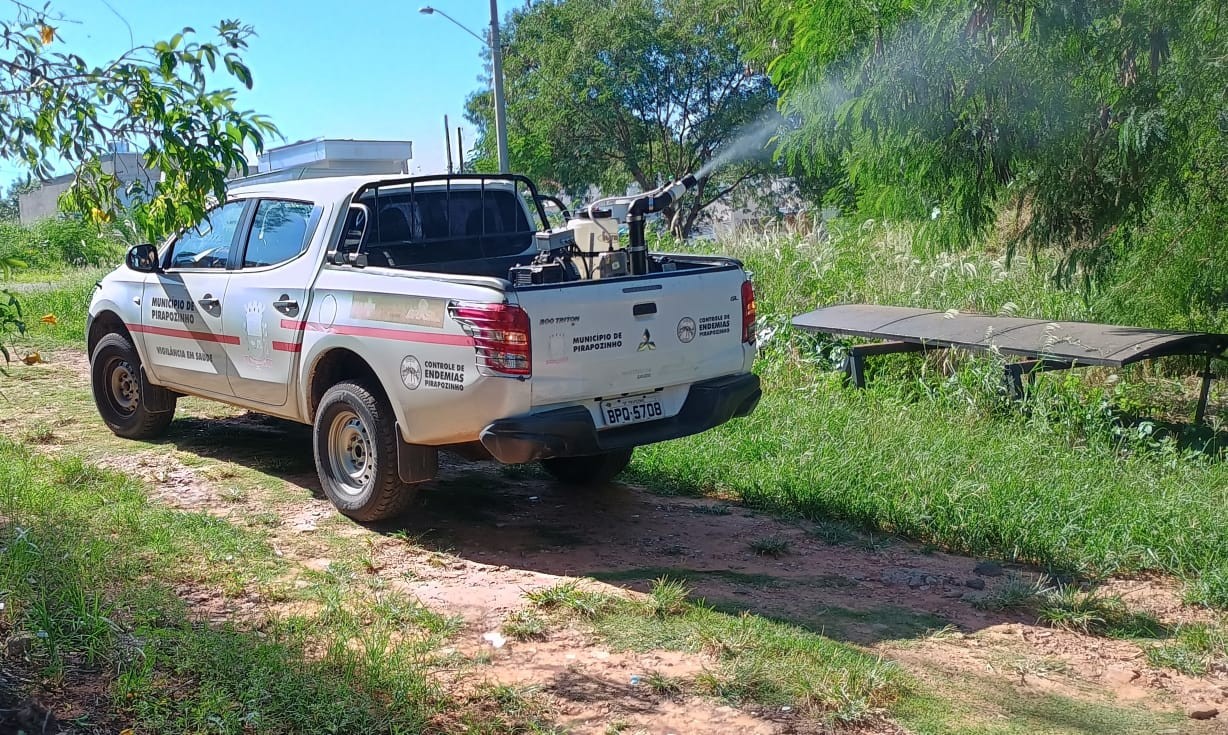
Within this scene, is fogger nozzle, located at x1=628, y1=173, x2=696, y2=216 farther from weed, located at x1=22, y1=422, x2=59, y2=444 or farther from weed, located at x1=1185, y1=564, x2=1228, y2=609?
weed, located at x1=22, y1=422, x2=59, y2=444

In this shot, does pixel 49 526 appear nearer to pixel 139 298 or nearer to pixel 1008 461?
pixel 139 298

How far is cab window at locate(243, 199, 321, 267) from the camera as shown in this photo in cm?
695

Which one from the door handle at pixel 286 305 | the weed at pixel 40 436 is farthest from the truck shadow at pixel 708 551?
the weed at pixel 40 436

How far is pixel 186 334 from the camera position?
25.2ft

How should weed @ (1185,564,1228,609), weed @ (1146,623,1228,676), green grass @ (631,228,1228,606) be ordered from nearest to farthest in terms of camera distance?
weed @ (1146,623,1228,676) < weed @ (1185,564,1228,609) < green grass @ (631,228,1228,606)

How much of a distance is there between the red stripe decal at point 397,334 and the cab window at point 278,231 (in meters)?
0.66

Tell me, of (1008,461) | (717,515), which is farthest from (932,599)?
(1008,461)

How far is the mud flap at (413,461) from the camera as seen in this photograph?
6105mm

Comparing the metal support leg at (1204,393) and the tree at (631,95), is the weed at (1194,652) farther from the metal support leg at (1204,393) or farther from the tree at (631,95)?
the tree at (631,95)

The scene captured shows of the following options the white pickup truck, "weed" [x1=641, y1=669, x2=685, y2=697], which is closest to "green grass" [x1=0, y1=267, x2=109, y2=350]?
the white pickup truck

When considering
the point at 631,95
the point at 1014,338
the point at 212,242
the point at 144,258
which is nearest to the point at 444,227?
the point at 212,242

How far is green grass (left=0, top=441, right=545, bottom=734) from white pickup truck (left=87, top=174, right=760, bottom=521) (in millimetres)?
952

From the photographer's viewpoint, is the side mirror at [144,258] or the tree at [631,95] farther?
the tree at [631,95]

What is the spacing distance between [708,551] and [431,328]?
1896mm
